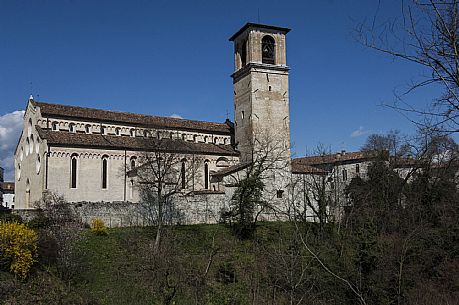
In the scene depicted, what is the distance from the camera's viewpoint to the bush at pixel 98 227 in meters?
29.7

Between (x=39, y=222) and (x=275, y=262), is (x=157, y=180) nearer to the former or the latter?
(x=39, y=222)

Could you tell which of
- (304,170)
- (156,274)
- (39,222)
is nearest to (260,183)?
(304,170)

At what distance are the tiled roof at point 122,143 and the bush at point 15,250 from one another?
12885mm

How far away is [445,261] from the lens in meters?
23.5

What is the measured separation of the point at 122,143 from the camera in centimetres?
3866

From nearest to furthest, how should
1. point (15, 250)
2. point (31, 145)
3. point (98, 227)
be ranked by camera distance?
point (15, 250) → point (98, 227) → point (31, 145)

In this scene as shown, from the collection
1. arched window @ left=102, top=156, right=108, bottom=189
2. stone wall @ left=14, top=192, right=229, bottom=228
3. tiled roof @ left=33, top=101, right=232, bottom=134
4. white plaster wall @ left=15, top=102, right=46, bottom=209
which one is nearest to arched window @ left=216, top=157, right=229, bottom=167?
tiled roof @ left=33, top=101, right=232, bottom=134

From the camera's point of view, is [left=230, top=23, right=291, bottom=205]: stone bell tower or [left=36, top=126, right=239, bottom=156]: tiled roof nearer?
[left=36, top=126, right=239, bottom=156]: tiled roof

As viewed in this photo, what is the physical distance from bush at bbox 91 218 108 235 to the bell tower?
50.8 feet

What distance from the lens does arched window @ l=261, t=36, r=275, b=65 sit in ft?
140

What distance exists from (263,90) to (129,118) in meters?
12.7

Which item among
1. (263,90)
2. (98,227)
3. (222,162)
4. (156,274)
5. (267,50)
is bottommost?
(156,274)

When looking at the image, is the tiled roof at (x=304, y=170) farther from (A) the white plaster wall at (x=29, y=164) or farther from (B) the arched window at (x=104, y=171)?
(A) the white plaster wall at (x=29, y=164)

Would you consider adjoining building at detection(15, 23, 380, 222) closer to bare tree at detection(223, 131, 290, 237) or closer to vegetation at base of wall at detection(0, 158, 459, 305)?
bare tree at detection(223, 131, 290, 237)
